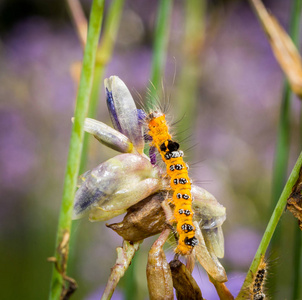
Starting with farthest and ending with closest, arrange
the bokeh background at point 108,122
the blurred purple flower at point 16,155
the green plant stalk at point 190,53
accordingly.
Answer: the blurred purple flower at point 16,155 → the bokeh background at point 108,122 → the green plant stalk at point 190,53

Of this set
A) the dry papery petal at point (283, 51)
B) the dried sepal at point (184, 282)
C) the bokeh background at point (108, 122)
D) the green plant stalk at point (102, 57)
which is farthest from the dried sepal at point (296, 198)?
the bokeh background at point (108, 122)

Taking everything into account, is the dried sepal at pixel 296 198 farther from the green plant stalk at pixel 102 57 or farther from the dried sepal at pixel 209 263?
the green plant stalk at pixel 102 57

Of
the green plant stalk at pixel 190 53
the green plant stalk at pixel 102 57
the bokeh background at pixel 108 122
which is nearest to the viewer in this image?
the green plant stalk at pixel 102 57

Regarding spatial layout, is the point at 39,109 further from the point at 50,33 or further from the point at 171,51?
the point at 171,51

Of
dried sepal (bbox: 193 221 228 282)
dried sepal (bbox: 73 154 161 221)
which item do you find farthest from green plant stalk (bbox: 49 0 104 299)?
dried sepal (bbox: 193 221 228 282)

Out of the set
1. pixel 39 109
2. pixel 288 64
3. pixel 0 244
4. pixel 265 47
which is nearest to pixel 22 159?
pixel 39 109

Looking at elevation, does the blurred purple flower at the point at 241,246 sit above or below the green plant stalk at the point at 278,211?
above
